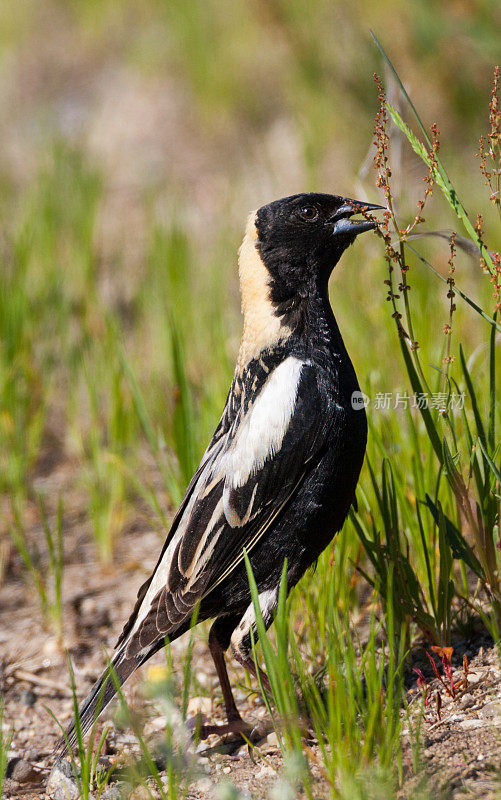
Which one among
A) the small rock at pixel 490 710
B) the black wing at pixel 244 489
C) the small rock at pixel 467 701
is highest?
the black wing at pixel 244 489

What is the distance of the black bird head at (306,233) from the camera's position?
2701 mm

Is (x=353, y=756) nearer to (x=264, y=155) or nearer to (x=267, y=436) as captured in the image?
(x=267, y=436)

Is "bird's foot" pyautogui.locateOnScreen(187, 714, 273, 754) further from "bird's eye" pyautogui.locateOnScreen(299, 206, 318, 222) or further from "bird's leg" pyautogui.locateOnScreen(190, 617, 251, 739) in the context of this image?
"bird's eye" pyautogui.locateOnScreen(299, 206, 318, 222)

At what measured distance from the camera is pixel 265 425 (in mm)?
2541

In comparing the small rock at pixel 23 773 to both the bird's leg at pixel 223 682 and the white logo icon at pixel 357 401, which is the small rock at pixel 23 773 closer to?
the bird's leg at pixel 223 682

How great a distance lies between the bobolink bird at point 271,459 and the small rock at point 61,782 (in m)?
0.13

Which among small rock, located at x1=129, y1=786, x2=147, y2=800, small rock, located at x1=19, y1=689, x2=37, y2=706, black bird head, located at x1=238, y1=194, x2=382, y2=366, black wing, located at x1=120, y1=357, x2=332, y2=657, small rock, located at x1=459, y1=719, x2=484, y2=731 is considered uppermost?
black bird head, located at x1=238, y1=194, x2=382, y2=366

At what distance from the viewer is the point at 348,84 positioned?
23.7ft

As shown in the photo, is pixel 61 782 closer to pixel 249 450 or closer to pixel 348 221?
pixel 249 450

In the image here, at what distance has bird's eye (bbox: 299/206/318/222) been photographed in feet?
8.87

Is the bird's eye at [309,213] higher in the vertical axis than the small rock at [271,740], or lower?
higher

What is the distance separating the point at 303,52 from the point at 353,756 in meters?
6.64

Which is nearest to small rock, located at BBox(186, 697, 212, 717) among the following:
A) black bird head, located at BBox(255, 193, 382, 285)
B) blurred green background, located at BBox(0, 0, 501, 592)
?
blurred green background, located at BBox(0, 0, 501, 592)

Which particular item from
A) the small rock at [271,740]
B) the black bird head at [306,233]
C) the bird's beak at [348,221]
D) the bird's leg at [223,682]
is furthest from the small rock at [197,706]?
the bird's beak at [348,221]
